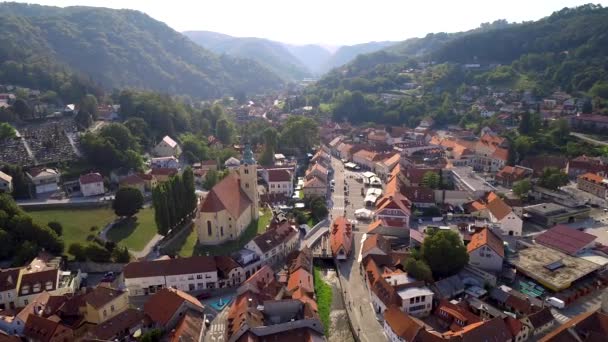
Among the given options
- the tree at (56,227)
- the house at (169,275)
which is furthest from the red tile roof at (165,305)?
the tree at (56,227)

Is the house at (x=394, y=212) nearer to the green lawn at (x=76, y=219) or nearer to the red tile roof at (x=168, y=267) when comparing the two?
the red tile roof at (x=168, y=267)

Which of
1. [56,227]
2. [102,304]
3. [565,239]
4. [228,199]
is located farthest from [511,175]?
[56,227]

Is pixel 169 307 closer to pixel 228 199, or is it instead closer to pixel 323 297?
pixel 323 297

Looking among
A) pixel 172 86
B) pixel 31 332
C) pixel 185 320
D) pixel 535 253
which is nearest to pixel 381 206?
pixel 535 253

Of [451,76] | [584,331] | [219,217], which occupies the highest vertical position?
[451,76]

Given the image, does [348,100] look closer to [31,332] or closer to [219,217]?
[219,217]

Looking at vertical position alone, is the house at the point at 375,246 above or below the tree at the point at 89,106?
below

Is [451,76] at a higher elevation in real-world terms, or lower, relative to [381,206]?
higher
